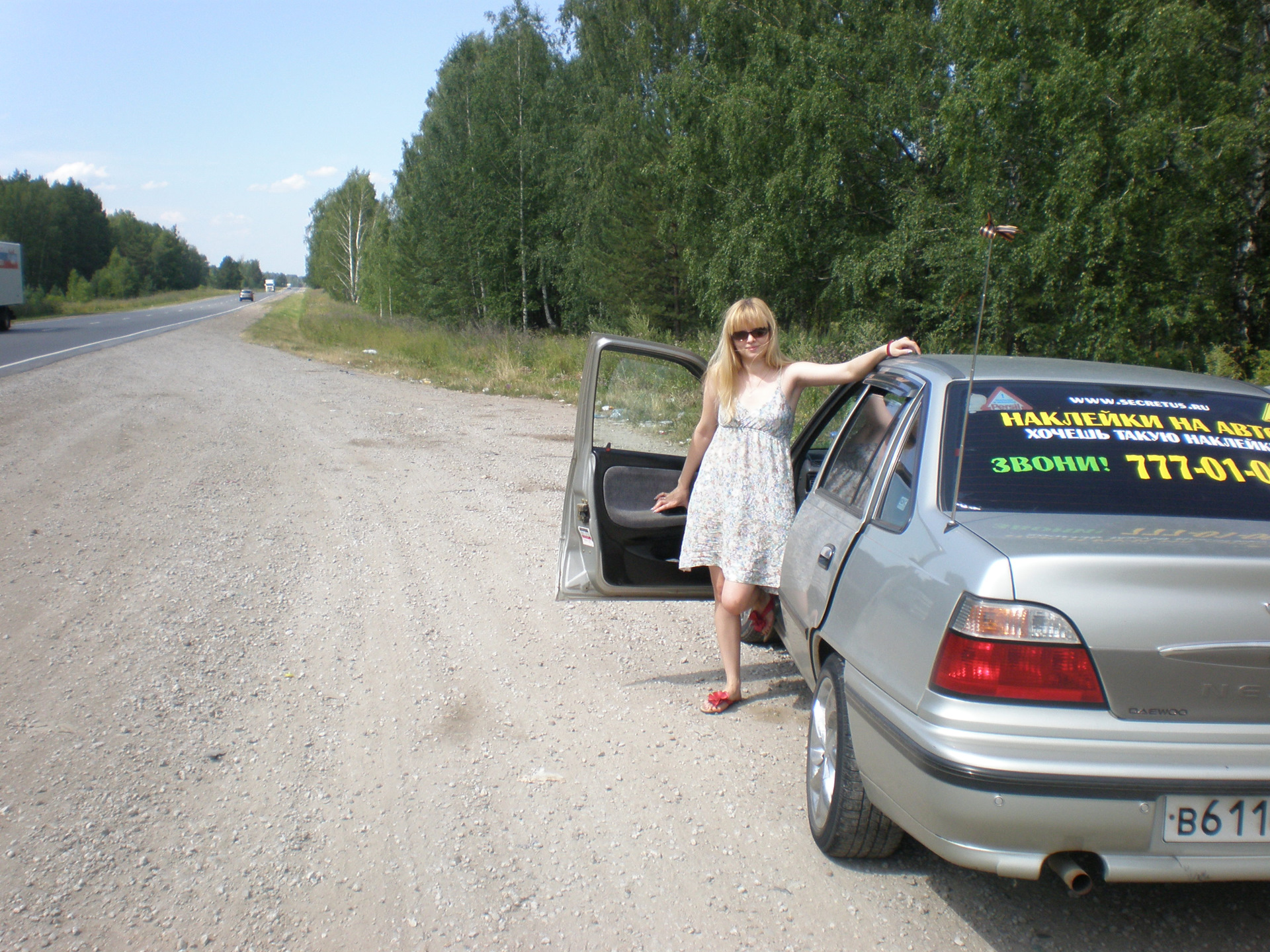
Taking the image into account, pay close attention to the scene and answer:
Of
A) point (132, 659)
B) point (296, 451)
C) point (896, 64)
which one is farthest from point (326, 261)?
point (132, 659)

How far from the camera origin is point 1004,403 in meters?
2.98

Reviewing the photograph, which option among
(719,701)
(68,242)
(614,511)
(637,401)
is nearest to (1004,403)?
(719,701)

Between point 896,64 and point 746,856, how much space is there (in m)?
19.6

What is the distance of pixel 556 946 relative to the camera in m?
2.56

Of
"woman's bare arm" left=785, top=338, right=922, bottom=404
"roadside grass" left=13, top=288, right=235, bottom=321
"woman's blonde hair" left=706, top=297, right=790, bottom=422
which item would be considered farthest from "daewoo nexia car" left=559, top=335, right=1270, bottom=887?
"roadside grass" left=13, top=288, right=235, bottom=321

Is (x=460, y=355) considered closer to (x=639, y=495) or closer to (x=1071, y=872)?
(x=639, y=495)

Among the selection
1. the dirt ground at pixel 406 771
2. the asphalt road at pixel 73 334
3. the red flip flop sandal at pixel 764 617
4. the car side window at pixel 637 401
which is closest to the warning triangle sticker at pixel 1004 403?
the dirt ground at pixel 406 771

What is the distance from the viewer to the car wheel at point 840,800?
2.81m

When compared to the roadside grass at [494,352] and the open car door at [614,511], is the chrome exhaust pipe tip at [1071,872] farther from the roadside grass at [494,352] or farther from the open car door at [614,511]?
the roadside grass at [494,352]

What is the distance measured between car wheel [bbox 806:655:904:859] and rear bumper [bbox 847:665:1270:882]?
20.5 inches

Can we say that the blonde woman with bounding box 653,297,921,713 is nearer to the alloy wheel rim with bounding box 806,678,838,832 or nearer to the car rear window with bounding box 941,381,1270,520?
the alloy wheel rim with bounding box 806,678,838,832


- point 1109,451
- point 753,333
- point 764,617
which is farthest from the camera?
point 764,617

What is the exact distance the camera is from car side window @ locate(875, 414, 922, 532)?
281 centimetres

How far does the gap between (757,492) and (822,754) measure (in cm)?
114
